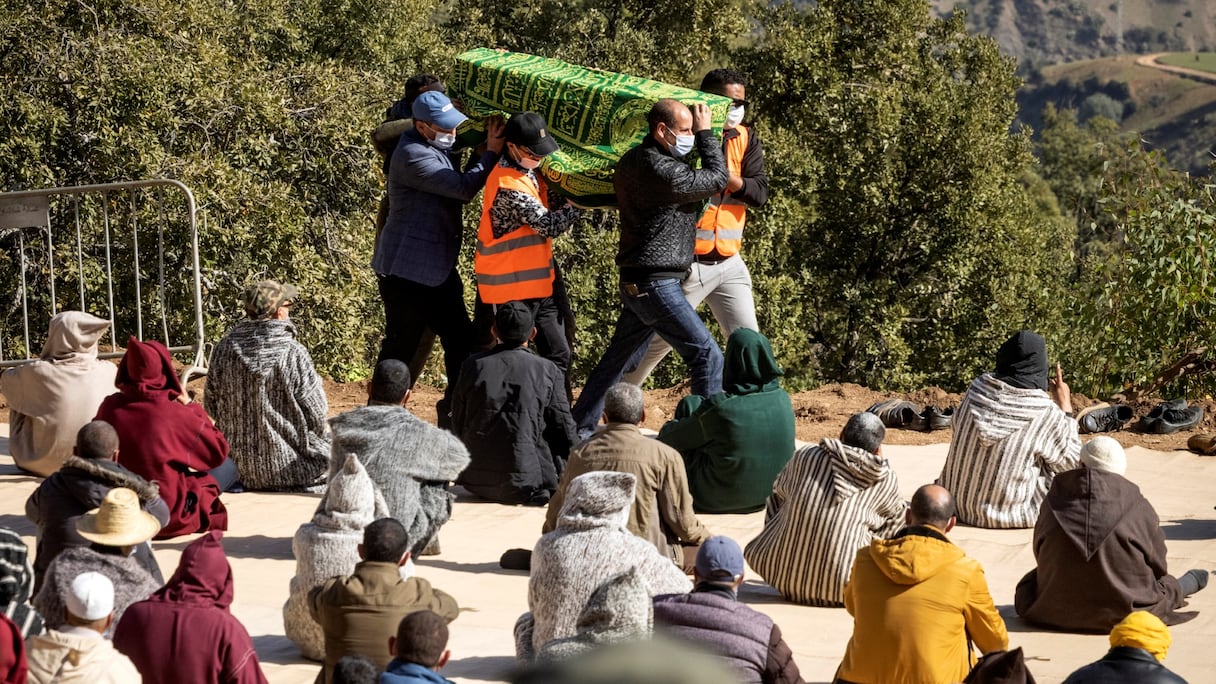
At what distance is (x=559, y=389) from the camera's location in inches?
342

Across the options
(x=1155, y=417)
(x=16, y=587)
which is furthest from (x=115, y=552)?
(x=1155, y=417)

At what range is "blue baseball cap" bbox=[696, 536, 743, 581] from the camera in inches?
198

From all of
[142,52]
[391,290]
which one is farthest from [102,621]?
[142,52]

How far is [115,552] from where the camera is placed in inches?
220

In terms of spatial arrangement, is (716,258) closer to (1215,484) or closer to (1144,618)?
(1215,484)

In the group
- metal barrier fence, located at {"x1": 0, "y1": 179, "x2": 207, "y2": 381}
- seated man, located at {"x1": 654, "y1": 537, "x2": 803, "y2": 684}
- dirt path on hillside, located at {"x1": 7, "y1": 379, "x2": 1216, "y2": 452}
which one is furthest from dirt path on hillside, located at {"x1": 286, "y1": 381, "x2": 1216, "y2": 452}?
seated man, located at {"x1": 654, "y1": 537, "x2": 803, "y2": 684}

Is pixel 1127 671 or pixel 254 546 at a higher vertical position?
pixel 1127 671

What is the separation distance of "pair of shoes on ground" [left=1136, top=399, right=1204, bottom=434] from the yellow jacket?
5939 mm

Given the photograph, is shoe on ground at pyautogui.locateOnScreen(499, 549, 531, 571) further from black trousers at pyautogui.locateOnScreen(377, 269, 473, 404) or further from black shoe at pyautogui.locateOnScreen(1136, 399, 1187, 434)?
black shoe at pyautogui.locateOnScreen(1136, 399, 1187, 434)

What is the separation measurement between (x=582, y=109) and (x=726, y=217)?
3.59 feet

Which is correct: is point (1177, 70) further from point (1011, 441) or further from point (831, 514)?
point (831, 514)

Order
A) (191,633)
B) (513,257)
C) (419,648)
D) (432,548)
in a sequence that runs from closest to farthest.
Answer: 1. (419,648)
2. (191,633)
3. (432,548)
4. (513,257)

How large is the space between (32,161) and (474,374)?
319 inches

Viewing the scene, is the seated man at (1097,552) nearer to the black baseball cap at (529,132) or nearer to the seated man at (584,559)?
the seated man at (584,559)
